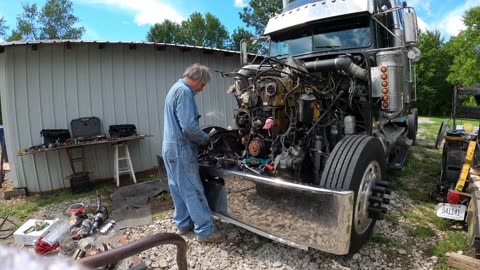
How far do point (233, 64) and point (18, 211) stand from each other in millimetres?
5822

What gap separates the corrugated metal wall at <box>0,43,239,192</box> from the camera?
18.6ft

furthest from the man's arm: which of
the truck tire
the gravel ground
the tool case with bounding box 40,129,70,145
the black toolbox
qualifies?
the tool case with bounding box 40,129,70,145

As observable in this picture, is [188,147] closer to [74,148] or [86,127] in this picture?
[86,127]

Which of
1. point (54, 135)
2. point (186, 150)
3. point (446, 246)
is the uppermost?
point (54, 135)

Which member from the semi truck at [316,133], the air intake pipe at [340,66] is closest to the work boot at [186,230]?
the semi truck at [316,133]

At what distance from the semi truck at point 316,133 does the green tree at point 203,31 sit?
42.1m

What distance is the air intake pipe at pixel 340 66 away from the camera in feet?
11.3

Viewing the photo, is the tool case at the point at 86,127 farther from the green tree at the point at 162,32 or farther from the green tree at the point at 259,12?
the green tree at the point at 162,32

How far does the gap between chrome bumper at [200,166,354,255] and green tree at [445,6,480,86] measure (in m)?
40.2

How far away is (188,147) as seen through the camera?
3.33 m

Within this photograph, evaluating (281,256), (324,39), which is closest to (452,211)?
(281,256)

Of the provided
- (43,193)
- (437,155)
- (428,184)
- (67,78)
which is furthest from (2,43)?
(437,155)

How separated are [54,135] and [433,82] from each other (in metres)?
43.8

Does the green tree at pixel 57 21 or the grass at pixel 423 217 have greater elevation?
the green tree at pixel 57 21
